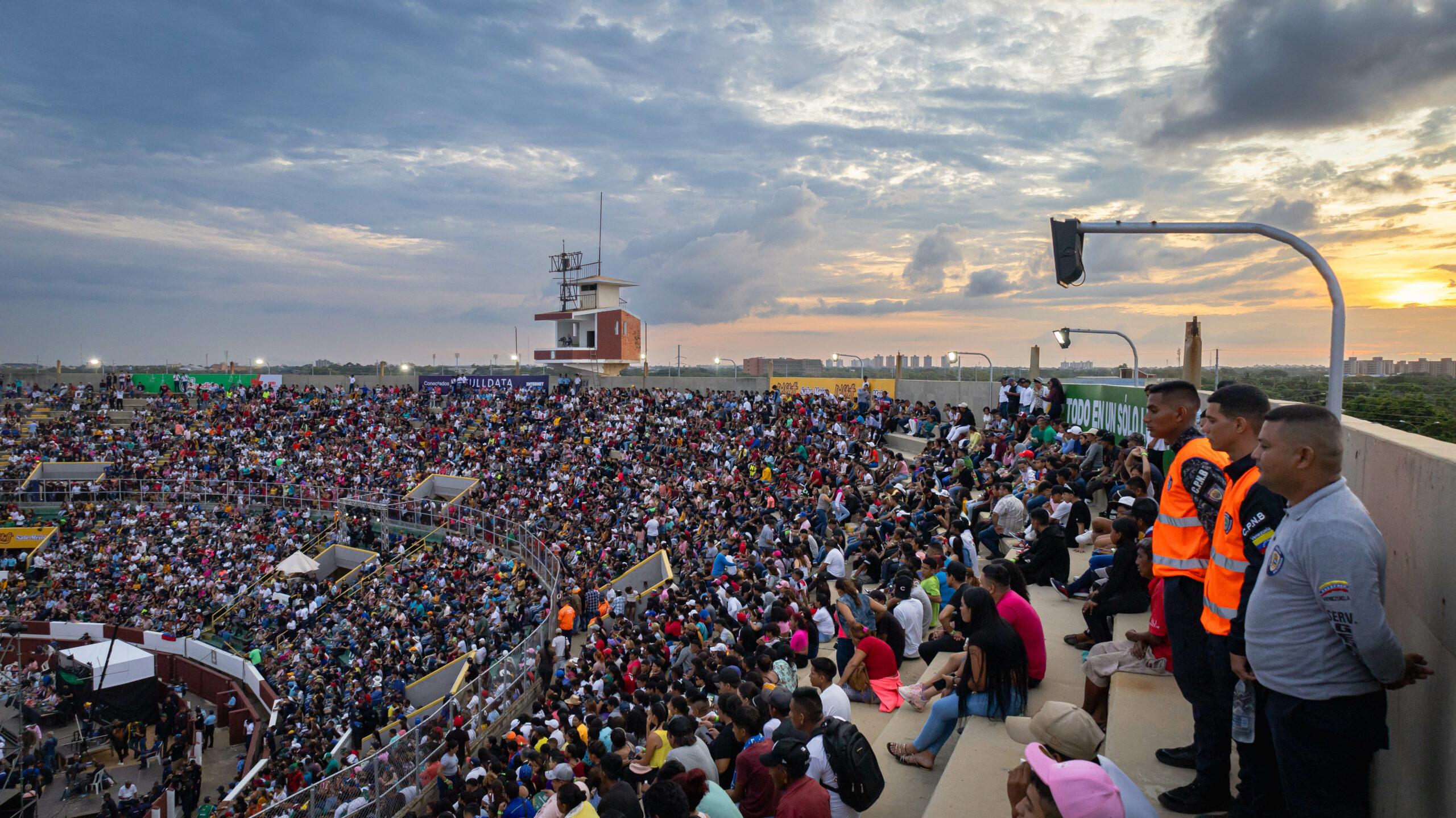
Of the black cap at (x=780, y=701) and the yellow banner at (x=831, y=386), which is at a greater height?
the yellow banner at (x=831, y=386)

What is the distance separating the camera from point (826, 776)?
452 cm

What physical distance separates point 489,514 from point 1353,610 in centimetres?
2360

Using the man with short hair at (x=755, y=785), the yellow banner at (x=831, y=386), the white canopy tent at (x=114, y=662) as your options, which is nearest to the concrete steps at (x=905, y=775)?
the man with short hair at (x=755, y=785)

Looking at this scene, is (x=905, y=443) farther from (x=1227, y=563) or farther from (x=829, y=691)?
(x=1227, y=563)

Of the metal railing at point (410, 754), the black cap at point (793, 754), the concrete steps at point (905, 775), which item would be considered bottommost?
the metal railing at point (410, 754)

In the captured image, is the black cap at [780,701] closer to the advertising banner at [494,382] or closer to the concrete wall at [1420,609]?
the concrete wall at [1420,609]

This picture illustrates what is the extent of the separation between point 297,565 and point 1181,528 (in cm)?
2390

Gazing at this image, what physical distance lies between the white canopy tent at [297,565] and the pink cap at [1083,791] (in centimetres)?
2385

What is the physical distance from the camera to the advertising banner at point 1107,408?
11695 mm

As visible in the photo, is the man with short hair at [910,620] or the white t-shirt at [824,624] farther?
the white t-shirt at [824,624]

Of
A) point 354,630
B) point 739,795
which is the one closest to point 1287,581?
point 739,795

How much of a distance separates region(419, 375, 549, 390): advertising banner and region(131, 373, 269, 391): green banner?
9.01 meters

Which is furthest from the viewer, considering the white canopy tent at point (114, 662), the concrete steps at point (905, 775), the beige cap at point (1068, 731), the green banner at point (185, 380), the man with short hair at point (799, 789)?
the green banner at point (185, 380)

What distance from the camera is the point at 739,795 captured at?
496cm
